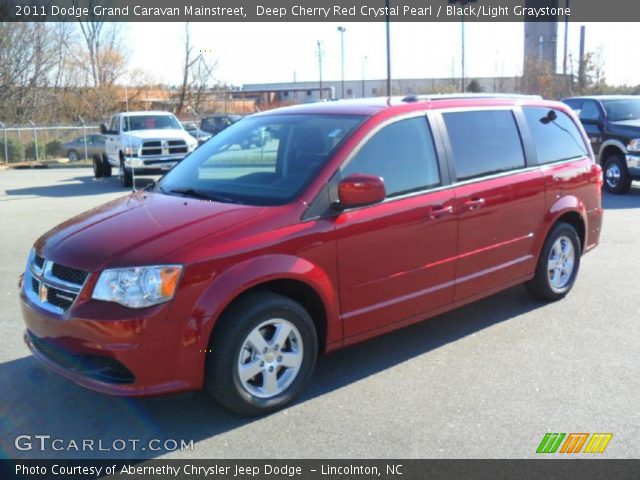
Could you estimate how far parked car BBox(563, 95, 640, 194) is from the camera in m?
13.6

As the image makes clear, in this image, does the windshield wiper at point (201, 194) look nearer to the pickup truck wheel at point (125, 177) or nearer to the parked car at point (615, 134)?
the parked car at point (615, 134)

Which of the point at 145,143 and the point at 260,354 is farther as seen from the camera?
the point at 145,143

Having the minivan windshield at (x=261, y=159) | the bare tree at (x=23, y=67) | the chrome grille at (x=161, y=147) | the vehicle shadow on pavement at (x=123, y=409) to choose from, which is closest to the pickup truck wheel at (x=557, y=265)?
the vehicle shadow on pavement at (x=123, y=409)

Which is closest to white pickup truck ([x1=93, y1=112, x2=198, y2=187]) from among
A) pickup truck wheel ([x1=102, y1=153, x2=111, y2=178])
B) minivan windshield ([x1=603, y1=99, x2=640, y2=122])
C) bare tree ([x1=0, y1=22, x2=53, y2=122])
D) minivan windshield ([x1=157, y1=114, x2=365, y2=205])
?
pickup truck wheel ([x1=102, y1=153, x2=111, y2=178])

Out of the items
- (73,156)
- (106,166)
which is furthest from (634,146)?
(73,156)

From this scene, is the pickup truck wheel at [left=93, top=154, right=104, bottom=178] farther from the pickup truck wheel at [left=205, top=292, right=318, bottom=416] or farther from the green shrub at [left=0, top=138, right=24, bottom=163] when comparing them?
the pickup truck wheel at [left=205, top=292, right=318, bottom=416]

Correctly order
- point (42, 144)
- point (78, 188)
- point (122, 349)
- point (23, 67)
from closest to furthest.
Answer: point (122, 349), point (78, 188), point (42, 144), point (23, 67)

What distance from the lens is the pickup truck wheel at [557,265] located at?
6043 mm

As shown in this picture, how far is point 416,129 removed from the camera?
4977 mm

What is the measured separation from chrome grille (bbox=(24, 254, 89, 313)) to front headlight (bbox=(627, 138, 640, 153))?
12445 mm

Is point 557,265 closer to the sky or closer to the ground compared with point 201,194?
closer to the ground

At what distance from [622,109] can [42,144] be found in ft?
86.6

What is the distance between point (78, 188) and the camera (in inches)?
686

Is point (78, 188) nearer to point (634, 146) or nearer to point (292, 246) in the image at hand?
point (634, 146)
